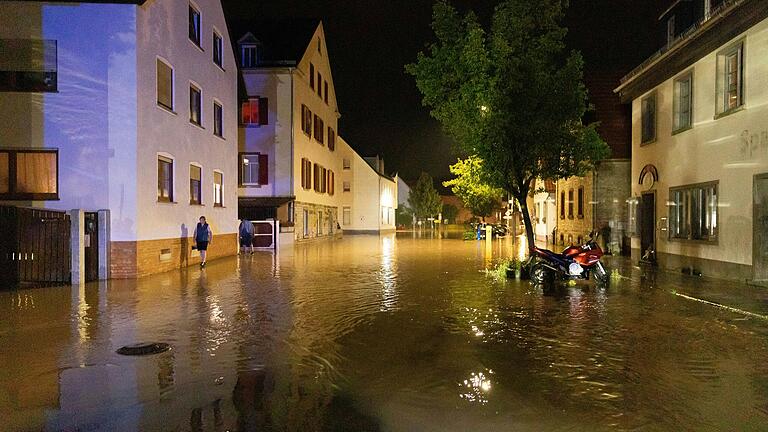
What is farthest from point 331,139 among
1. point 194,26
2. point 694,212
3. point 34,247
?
point 694,212

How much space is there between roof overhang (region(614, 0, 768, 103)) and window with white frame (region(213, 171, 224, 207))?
16.1m

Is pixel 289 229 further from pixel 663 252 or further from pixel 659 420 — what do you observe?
pixel 659 420

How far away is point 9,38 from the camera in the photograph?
1608 cm

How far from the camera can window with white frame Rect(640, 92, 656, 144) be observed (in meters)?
19.3

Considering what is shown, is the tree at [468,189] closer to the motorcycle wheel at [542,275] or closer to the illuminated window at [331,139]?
the illuminated window at [331,139]

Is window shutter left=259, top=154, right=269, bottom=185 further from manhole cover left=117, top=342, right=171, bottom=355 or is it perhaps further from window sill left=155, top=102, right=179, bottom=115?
manhole cover left=117, top=342, right=171, bottom=355

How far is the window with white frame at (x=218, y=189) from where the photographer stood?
23.4m

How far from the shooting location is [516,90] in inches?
663

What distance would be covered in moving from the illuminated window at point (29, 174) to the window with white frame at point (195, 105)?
540 centimetres

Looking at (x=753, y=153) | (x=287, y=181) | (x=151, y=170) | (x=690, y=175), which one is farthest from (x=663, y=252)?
(x=287, y=181)

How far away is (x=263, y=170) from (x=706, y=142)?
83.1ft

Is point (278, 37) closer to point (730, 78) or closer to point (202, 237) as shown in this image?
point (202, 237)

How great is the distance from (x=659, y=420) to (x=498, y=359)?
7.72ft

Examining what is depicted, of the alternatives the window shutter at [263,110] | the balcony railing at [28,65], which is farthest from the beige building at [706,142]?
the window shutter at [263,110]
